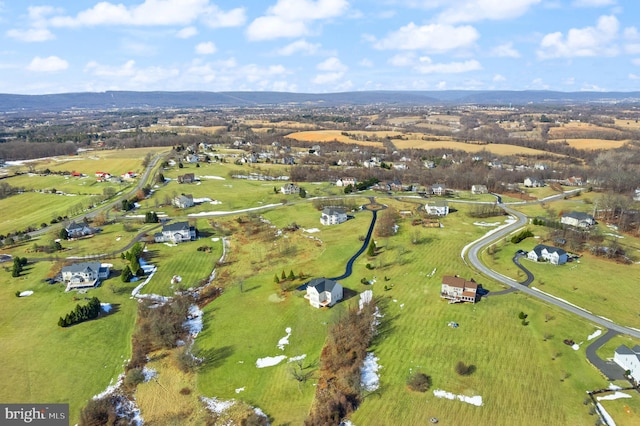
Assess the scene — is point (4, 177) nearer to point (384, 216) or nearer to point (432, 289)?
point (384, 216)

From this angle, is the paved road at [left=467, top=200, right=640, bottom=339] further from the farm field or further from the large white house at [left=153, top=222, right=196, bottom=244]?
the farm field

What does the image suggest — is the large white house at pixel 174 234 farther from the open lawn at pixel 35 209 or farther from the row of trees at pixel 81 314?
the open lawn at pixel 35 209

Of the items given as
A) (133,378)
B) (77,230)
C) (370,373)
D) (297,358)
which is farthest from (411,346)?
(77,230)

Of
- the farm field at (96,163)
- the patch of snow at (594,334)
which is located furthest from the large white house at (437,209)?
the farm field at (96,163)

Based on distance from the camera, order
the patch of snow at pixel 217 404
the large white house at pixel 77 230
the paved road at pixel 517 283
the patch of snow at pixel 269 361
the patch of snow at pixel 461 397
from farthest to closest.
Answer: the large white house at pixel 77 230
the paved road at pixel 517 283
the patch of snow at pixel 269 361
the patch of snow at pixel 217 404
the patch of snow at pixel 461 397

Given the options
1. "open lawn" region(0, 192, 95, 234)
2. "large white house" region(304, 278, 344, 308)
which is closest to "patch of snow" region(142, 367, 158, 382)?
"large white house" region(304, 278, 344, 308)

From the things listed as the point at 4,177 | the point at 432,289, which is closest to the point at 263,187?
the point at 432,289

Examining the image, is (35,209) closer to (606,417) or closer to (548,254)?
(548,254)
